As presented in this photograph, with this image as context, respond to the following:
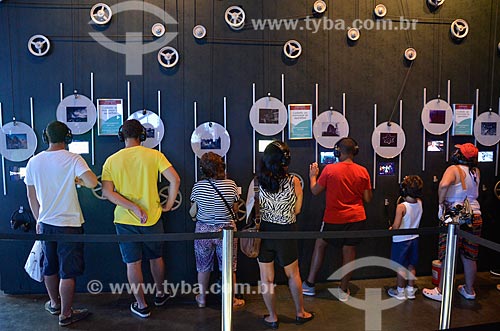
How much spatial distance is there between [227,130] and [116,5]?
4.94 feet

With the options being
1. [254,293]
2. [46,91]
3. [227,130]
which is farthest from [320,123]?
[46,91]

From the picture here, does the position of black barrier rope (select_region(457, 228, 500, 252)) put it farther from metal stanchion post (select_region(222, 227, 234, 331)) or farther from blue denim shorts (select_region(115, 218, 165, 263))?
blue denim shorts (select_region(115, 218, 165, 263))

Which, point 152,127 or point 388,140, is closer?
point 152,127

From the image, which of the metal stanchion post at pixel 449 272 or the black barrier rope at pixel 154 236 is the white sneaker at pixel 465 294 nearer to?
the metal stanchion post at pixel 449 272

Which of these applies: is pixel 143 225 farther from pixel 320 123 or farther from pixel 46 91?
pixel 320 123

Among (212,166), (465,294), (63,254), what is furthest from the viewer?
(465,294)

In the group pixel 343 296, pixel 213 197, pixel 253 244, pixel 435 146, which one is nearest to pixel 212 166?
pixel 213 197

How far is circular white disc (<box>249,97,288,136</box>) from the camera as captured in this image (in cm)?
416

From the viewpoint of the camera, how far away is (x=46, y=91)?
3980mm

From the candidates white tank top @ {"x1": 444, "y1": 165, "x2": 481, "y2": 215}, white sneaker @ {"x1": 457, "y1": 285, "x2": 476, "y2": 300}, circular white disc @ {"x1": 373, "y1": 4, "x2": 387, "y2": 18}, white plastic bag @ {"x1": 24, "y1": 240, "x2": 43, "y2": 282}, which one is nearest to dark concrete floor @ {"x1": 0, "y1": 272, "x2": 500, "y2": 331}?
white sneaker @ {"x1": 457, "y1": 285, "x2": 476, "y2": 300}

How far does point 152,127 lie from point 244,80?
3.17 ft

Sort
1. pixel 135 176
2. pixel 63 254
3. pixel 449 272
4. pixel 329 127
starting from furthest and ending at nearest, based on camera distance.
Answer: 1. pixel 329 127
2. pixel 135 176
3. pixel 63 254
4. pixel 449 272

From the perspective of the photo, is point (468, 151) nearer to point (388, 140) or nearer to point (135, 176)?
point (388, 140)

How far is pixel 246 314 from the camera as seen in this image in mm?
3639
